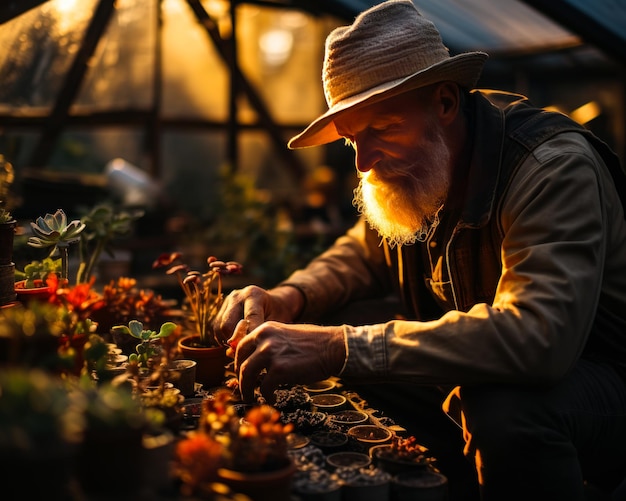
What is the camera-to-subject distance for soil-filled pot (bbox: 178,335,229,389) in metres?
2.35

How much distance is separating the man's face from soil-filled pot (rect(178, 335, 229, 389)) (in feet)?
2.58

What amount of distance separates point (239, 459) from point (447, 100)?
4.78ft

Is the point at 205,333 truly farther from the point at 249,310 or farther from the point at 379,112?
the point at 379,112

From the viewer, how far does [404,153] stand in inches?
92.0

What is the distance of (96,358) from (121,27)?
612cm

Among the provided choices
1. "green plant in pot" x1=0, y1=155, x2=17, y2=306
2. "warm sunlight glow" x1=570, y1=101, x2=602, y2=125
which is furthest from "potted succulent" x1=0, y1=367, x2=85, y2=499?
"warm sunlight glow" x1=570, y1=101, x2=602, y2=125

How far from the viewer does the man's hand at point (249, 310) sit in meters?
2.29

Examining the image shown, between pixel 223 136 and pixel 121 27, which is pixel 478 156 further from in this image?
pixel 223 136

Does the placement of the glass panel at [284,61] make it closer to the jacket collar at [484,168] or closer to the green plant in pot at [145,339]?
the jacket collar at [484,168]

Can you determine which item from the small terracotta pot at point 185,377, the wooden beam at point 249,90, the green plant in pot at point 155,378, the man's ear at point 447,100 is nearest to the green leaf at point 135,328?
the green plant in pot at point 155,378

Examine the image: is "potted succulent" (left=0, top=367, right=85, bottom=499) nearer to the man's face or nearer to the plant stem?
the plant stem

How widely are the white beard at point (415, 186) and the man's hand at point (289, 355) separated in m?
0.61

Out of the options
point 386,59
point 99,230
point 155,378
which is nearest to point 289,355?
point 155,378

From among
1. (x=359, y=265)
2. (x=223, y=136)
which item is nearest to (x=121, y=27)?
(x=223, y=136)
